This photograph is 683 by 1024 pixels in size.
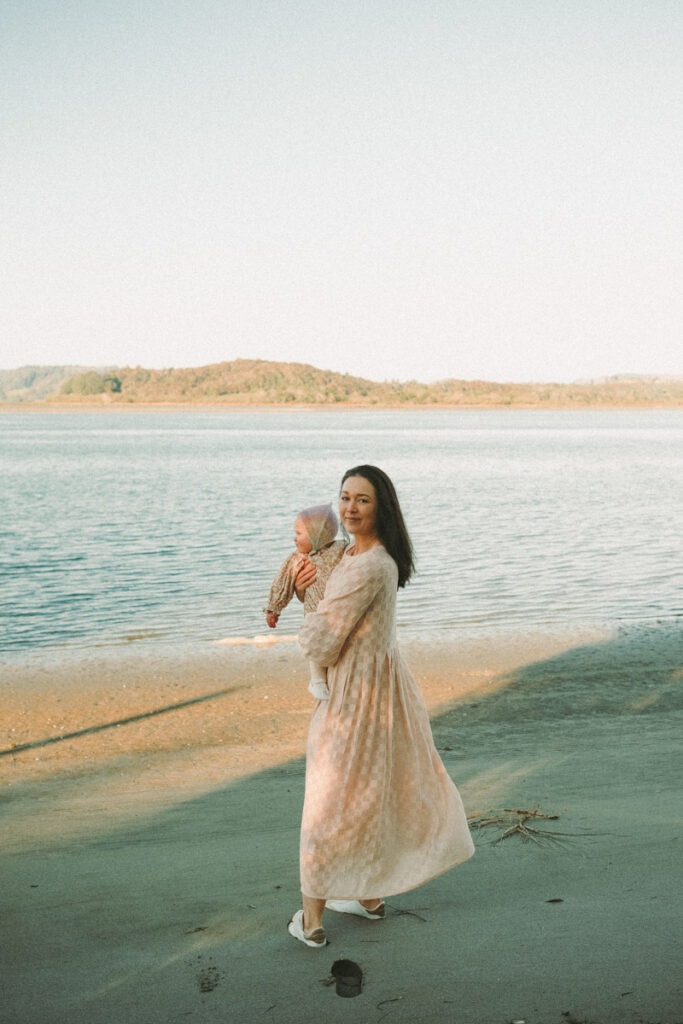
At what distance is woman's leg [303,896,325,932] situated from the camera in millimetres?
3646

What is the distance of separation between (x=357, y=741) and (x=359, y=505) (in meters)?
0.88

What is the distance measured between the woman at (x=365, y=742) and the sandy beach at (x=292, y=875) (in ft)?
1.07

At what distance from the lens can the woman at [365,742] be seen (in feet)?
11.7

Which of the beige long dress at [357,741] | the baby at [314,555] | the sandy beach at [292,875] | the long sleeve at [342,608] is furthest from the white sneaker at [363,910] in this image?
the baby at [314,555]

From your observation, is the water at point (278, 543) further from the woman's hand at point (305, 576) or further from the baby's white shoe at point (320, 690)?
the baby's white shoe at point (320, 690)

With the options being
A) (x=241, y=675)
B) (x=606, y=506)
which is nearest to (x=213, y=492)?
(x=606, y=506)

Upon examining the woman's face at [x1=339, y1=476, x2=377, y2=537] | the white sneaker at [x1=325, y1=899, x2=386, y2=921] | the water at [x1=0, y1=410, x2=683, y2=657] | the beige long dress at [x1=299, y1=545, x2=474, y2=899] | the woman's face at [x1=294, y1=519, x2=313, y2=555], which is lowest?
the water at [x1=0, y1=410, x2=683, y2=657]

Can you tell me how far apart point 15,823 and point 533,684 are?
529 cm

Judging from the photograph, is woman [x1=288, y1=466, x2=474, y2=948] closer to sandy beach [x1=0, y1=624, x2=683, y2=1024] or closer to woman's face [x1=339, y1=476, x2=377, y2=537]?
woman's face [x1=339, y1=476, x2=377, y2=537]

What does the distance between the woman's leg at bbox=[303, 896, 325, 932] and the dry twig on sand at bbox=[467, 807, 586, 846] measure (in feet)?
4.53

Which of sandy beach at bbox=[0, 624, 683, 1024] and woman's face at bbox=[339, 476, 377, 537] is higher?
woman's face at bbox=[339, 476, 377, 537]

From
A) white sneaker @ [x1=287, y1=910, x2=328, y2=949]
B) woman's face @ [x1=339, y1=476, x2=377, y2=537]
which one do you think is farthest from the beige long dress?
white sneaker @ [x1=287, y1=910, x2=328, y2=949]

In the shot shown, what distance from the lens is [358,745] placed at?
3.59 m

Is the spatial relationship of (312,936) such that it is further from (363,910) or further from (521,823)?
(521,823)
